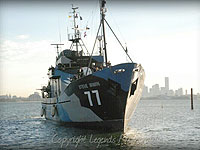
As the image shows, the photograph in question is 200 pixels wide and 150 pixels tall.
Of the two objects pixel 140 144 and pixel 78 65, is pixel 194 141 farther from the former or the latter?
pixel 78 65

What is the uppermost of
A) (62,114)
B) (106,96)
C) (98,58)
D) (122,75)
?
(98,58)

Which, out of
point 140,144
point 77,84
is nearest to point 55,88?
point 77,84

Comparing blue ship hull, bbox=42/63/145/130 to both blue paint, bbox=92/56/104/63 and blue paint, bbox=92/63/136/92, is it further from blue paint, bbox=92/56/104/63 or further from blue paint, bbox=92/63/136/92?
blue paint, bbox=92/56/104/63

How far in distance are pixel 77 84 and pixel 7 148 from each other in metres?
7.44

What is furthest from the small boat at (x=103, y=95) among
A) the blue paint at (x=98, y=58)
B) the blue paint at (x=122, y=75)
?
the blue paint at (x=98, y=58)

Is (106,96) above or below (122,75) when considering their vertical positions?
below

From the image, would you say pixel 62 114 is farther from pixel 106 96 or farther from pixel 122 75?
pixel 122 75

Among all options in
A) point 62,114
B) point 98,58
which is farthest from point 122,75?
point 98,58

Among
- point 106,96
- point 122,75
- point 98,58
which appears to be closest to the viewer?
point 122,75

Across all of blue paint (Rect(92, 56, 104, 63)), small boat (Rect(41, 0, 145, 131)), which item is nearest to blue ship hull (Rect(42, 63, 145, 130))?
small boat (Rect(41, 0, 145, 131))

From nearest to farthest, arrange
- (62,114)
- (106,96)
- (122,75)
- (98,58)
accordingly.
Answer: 1. (122,75)
2. (106,96)
3. (62,114)
4. (98,58)

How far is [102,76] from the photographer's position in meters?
20.6

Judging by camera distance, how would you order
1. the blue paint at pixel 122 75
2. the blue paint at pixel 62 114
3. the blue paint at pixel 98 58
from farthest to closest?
1. the blue paint at pixel 98 58
2. the blue paint at pixel 62 114
3. the blue paint at pixel 122 75

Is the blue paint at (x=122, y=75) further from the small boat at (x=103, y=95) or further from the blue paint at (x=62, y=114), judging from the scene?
the blue paint at (x=62, y=114)
